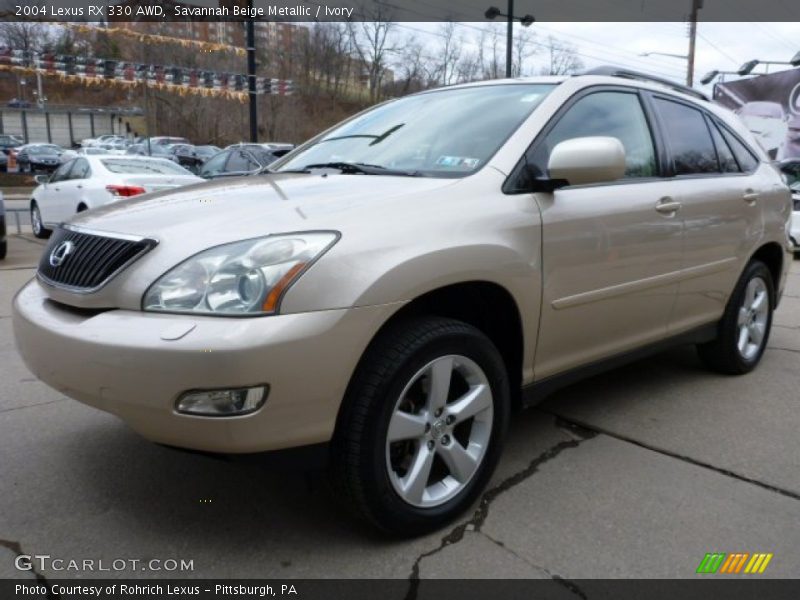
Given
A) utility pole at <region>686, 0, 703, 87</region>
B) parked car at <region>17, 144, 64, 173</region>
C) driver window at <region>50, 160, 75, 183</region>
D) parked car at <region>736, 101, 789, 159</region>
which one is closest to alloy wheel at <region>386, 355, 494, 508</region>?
driver window at <region>50, 160, 75, 183</region>

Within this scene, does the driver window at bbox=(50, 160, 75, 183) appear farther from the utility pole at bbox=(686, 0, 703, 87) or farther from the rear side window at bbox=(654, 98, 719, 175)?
the utility pole at bbox=(686, 0, 703, 87)

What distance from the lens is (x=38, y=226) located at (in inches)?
→ 447

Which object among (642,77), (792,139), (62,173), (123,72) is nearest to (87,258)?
(642,77)

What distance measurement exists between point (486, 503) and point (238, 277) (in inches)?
52.9

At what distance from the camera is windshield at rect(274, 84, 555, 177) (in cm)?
283

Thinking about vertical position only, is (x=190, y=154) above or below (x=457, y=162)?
below

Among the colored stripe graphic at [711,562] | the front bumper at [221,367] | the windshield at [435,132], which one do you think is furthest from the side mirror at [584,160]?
the colored stripe graphic at [711,562]

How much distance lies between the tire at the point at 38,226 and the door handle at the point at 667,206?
416 inches

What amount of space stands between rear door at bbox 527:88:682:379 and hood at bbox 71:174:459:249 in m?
0.57

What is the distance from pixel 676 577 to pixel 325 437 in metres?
1.23

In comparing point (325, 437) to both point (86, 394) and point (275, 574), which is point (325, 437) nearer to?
point (275, 574)

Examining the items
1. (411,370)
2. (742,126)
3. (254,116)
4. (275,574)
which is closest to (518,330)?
(411,370)

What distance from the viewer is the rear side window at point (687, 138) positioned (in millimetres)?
3574

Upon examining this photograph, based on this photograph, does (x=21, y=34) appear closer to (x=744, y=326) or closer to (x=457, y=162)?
(x=457, y=162)
